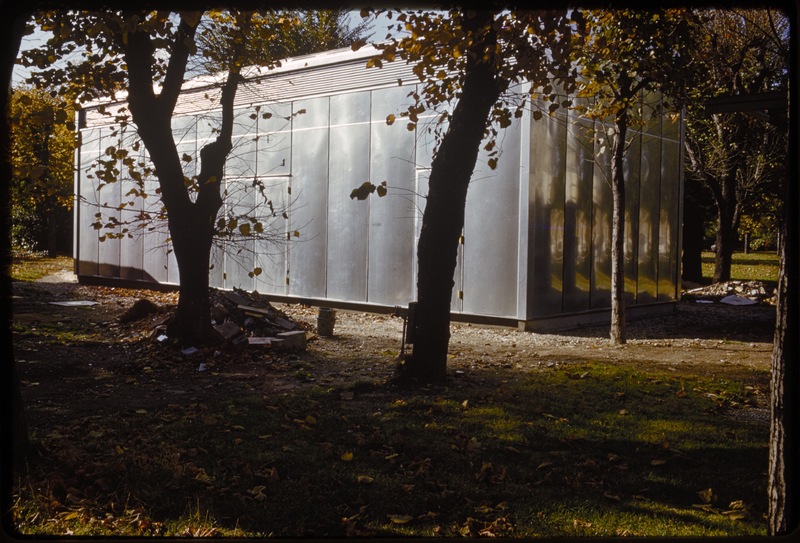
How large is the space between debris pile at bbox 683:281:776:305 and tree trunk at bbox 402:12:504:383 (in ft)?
47.4

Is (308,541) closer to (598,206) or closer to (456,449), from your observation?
(456,449)

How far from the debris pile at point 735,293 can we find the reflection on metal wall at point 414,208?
3.48 meters

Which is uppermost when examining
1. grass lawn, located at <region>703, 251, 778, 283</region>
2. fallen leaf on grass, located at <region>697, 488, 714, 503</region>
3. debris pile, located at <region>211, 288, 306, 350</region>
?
grass lawn, located at <region>703, 251, 778, 283</region>

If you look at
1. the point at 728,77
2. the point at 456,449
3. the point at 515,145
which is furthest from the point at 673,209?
the point at 456,449

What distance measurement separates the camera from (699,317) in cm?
1559

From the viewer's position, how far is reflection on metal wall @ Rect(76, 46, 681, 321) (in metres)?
12.3

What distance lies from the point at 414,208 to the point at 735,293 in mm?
11415

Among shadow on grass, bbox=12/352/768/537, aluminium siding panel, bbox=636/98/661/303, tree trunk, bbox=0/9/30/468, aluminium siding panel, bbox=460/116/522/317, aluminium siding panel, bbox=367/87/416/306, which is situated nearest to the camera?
tree trunk, bbox=0/9/30/468

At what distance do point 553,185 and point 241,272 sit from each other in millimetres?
7932

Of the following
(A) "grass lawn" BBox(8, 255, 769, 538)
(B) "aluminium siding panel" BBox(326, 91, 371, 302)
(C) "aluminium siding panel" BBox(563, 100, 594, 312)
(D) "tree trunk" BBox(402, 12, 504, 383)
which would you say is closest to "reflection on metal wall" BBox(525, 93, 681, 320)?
(C) "aluminium siding panel" BBox(563, 100, 594, 312)

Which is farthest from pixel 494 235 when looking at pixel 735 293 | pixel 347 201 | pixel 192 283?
pixel 735 293

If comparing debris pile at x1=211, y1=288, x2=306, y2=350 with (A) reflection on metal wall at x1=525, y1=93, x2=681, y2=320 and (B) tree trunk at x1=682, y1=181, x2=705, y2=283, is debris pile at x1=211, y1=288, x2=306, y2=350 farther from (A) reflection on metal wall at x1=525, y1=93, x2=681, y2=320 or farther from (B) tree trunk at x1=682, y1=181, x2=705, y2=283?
(B) tree trunk at x1=682, y1=181, x2=705, y2=283

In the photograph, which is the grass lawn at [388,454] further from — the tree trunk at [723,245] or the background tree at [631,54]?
the tree trunk at [723,245]

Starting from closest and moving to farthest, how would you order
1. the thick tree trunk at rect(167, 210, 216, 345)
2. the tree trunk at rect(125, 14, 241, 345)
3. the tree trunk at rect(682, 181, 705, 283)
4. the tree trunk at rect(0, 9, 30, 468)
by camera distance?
the tree trunk at rect(0, 9, 30, 468) < the tree trunk at rect(125, 14, 241, 345) < the thick tree trunk at rect(167, 210, 216, 345) < the tree trunk at rect(682, 181, 705, 283)
